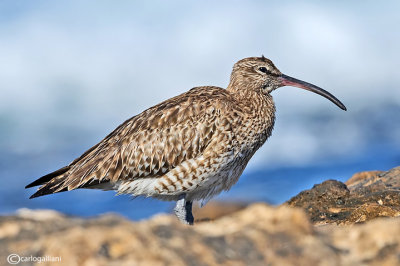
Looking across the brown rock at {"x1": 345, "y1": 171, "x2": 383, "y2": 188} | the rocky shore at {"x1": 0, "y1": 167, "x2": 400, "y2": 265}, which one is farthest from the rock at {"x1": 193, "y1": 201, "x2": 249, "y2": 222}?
the rocky shore at {"x1": 0, "y1": 167, "x2": 400, "y2": 265}

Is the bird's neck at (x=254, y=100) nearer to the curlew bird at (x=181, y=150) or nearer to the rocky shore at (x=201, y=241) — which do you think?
the curlew bird at (x=181, y=150)

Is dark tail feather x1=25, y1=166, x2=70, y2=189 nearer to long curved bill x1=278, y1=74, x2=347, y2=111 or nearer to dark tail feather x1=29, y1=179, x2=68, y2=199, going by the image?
dark tail feather x1=29, y1=179, x2=68, y2=199

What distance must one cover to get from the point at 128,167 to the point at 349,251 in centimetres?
707

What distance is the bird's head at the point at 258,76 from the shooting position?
13.0m

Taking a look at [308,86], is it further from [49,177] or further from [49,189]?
[49,189]

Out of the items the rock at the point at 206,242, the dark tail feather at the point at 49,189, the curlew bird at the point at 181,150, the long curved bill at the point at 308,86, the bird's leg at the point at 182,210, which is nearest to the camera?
the rock at the point at 206,242

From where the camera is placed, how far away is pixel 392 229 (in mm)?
5383

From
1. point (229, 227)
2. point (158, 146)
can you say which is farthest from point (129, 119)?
point (229, 227)

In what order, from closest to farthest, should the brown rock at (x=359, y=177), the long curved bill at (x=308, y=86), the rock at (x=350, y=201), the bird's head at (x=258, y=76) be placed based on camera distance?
the rock at (x=350, y=201) → the bird's head at (x=258, y=76) → the long curved bill at (x=308, y=86) → the brown rock at (x=359, y=177)

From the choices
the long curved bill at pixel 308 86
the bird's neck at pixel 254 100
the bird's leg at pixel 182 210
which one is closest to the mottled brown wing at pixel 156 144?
the bird's neck at pixel 254 100

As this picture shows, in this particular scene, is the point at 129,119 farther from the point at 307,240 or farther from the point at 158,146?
the point at 307,240

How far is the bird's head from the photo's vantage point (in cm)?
1300

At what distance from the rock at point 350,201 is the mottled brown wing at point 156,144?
3.21 metres

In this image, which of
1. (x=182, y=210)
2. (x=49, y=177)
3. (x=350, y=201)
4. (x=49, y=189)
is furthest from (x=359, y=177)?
(x=49, y=189)
